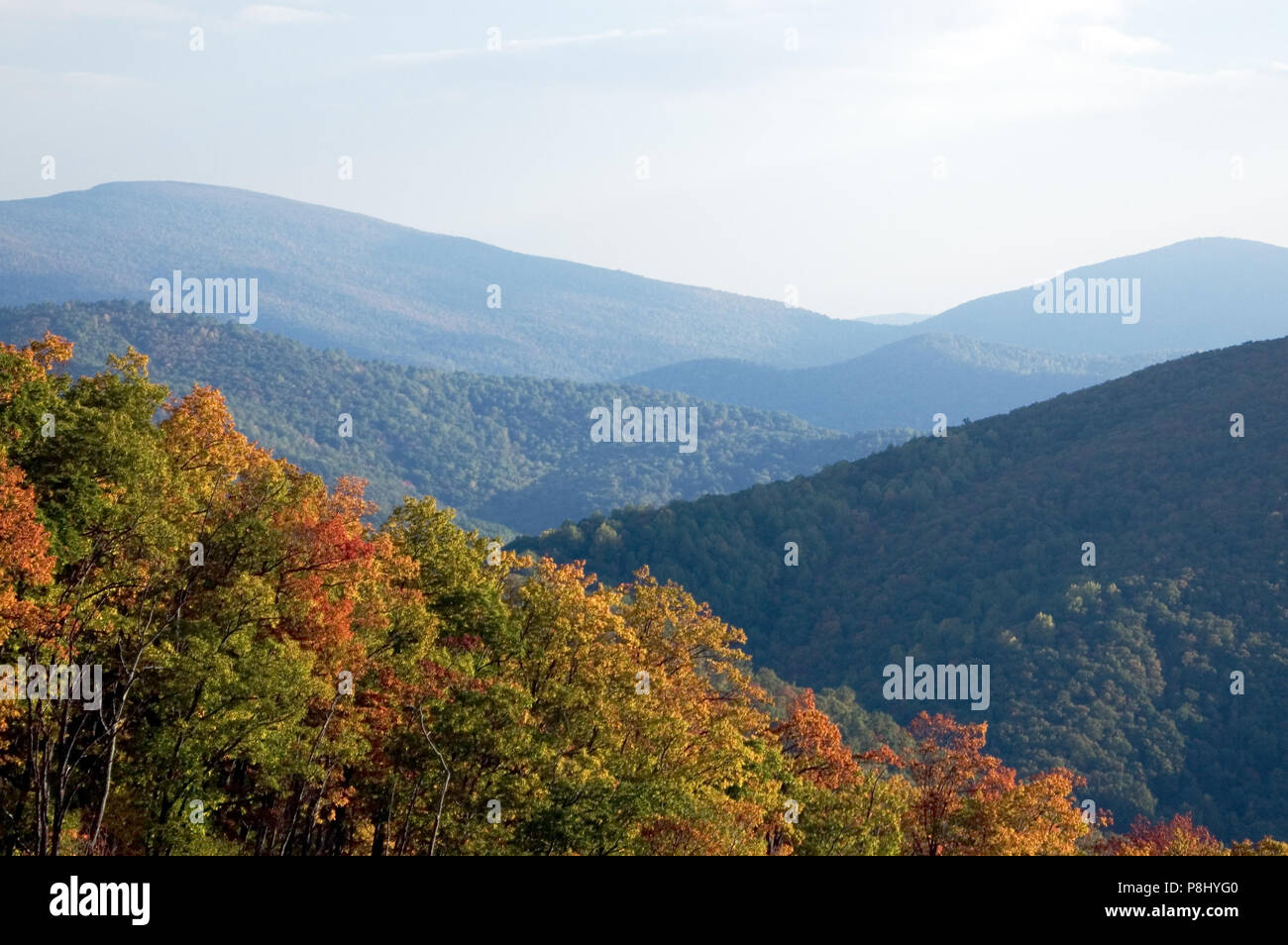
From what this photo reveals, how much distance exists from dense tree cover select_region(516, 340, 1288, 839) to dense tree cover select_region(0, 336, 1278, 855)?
8196 cm

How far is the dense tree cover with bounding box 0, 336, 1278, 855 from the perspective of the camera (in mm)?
27094

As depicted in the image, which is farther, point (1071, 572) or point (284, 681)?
point (1071, 572)

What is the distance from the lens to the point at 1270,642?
11931cm

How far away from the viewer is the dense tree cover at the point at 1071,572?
366 feet

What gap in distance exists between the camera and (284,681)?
27.1m

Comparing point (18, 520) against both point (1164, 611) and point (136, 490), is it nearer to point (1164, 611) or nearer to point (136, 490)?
point (136, 490)

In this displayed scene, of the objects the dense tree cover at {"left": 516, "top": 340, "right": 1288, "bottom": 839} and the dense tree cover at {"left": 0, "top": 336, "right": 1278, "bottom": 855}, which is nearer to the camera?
the dense tree cover at {"left": 0, "top": 336, "right": 1278, "bottom": 855}

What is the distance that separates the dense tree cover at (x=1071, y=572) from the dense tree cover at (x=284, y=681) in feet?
269

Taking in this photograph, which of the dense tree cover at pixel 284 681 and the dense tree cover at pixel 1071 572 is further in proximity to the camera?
the dense tree cover at pixel 1071 572

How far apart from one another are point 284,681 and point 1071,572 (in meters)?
132
